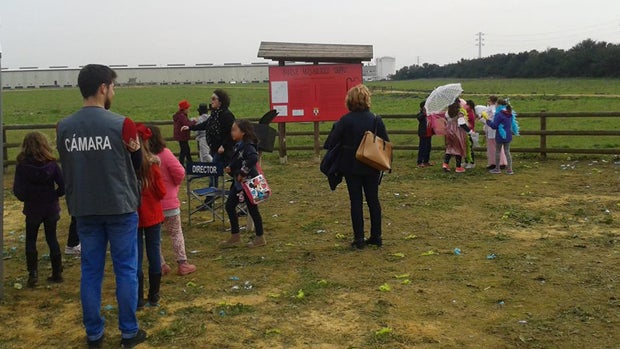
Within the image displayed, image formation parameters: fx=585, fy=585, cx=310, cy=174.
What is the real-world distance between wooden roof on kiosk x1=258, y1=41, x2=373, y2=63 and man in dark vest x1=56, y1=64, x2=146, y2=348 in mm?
9484

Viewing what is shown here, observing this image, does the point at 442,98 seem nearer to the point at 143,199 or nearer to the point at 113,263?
the point at 143,199

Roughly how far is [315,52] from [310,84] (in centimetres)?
76

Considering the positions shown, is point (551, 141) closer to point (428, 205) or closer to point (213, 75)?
point (428, 205)

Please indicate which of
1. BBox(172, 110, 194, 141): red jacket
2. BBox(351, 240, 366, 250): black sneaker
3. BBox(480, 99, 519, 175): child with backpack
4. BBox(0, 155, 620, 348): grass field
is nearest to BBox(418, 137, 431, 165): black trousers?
BBox(480, 99, 519, 175): child with backpack

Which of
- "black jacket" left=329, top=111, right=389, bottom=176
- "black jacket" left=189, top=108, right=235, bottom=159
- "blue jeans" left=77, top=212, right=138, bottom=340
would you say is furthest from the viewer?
"black jacket" left=189, top=108, right=235, bottom=159

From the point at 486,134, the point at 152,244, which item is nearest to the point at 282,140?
the point at 486,134

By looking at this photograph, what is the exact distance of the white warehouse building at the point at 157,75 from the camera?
115 metres

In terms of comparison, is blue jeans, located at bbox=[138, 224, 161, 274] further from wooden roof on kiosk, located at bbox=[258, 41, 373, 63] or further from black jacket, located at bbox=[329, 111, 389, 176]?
wooden roof on kiosk, located at bbox=[258, 41, 373, 63]

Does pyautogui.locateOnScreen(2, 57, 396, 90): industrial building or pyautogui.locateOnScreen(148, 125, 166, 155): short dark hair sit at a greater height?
pyautogui.locateOnScreen(2, 57, 396, 90): industrial building

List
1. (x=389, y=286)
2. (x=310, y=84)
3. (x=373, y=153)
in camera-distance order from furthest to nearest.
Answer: (x=310, y=84) < (x=373, y=153) < (x=389, y=286)

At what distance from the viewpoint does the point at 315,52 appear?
13562mm

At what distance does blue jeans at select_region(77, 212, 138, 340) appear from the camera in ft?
12.8

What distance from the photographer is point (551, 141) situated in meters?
16.7

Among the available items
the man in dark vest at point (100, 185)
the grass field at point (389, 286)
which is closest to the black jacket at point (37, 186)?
the grass field at point (389, 286)
